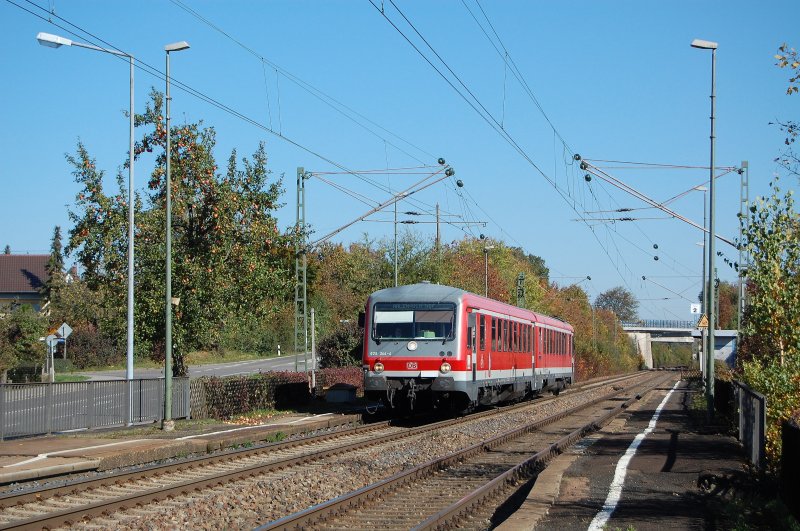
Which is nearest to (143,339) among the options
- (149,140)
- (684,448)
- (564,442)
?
(149,140)

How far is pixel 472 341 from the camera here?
24.2 meters

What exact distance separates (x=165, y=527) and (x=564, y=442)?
34.8 feet

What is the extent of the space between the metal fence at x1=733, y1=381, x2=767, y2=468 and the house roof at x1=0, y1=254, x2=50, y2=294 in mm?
88277

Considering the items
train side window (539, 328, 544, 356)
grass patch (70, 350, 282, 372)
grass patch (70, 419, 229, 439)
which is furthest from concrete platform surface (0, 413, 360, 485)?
grass patch (70, 350, 282, 372)

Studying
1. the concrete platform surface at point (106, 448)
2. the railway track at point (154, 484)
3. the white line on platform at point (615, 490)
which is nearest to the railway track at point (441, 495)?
the white line on platform at point (615, 490)

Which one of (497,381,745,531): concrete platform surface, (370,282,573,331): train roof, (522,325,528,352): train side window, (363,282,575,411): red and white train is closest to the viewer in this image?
(497,381,745,531): concrete platform surface

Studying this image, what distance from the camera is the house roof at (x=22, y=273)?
9694cm

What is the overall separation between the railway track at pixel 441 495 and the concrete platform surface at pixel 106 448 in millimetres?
4948

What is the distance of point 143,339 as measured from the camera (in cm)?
2791

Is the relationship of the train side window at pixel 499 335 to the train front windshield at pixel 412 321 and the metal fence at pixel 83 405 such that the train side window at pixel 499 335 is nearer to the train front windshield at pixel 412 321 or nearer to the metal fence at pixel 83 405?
the train front windshield at pixel 412 321

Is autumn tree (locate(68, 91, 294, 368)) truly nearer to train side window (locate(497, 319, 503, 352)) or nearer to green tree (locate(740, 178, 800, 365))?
train side window (locate(497, 319, 503, 352))

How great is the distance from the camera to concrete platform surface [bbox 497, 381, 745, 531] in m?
10.3

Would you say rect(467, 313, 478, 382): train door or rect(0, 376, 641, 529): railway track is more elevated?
rect(467, 313, 478, 382): train door

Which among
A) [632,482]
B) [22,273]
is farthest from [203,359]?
[632,482]
